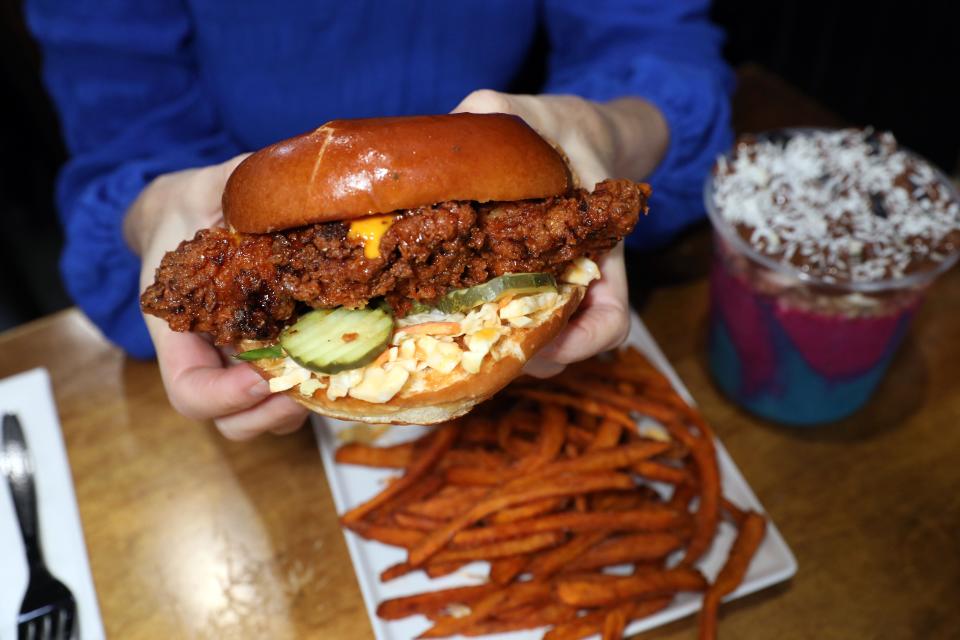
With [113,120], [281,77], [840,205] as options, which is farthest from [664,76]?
[113,120]

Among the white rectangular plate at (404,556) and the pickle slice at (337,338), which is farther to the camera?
the white rectangular plate at (404,556)

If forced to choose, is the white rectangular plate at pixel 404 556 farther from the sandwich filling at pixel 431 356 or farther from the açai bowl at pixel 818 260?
the sandwich filling at pixel 431 356

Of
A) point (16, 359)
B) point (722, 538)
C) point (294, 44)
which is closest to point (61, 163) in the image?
point (16, 359)

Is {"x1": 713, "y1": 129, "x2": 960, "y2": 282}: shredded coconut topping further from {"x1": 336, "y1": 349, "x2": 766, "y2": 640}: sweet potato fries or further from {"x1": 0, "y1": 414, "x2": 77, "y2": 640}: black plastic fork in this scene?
{"x1": 0, "y1": 414, "x2": 77, "y2": 640}: black plastic fork

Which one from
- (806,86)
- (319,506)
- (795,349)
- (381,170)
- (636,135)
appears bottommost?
(319,506)

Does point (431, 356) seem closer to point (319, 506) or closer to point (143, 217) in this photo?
point (319, 506)

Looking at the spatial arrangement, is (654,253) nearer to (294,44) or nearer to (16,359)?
(294,44)

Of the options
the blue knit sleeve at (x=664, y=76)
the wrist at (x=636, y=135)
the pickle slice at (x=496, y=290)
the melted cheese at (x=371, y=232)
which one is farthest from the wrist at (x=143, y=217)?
the blue knit sleeve at (x=664, y=76)
